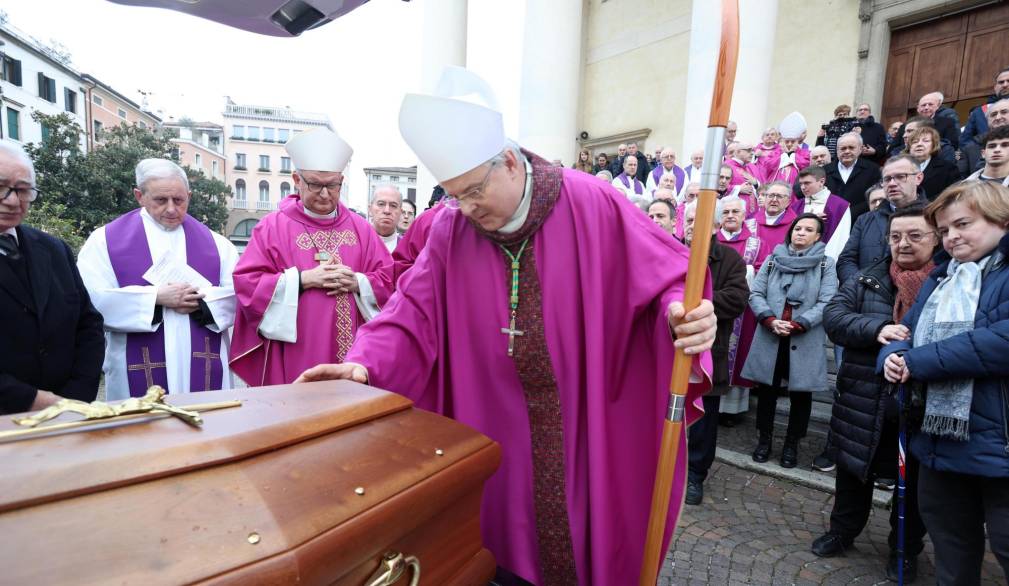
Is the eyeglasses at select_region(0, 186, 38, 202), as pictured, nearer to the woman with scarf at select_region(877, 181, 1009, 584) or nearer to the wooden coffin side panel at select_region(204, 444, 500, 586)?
the wooden coffin side panel at select_region(204, 444, 500, 586)

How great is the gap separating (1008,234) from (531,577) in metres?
2.20

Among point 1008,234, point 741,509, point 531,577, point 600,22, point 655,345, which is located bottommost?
point 741,509

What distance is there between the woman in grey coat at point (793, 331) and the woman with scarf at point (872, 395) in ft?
3.38

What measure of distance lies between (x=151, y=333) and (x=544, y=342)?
2.51m

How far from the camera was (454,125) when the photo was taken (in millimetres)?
1599

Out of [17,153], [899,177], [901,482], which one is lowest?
[901,482]

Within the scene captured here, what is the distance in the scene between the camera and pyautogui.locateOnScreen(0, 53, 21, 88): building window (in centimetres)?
3166

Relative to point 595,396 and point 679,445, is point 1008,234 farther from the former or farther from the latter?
point 595,396

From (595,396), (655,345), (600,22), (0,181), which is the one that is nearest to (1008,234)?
(655,345)

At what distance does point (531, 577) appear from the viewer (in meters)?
1.76

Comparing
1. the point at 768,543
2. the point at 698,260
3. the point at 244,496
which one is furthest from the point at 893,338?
the point at 244,496

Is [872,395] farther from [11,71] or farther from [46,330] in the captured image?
[11,71]

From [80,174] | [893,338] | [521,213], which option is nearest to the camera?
[521,213]

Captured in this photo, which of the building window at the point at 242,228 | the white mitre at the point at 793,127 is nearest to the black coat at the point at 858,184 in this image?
the white mitre at the point at 793,127
